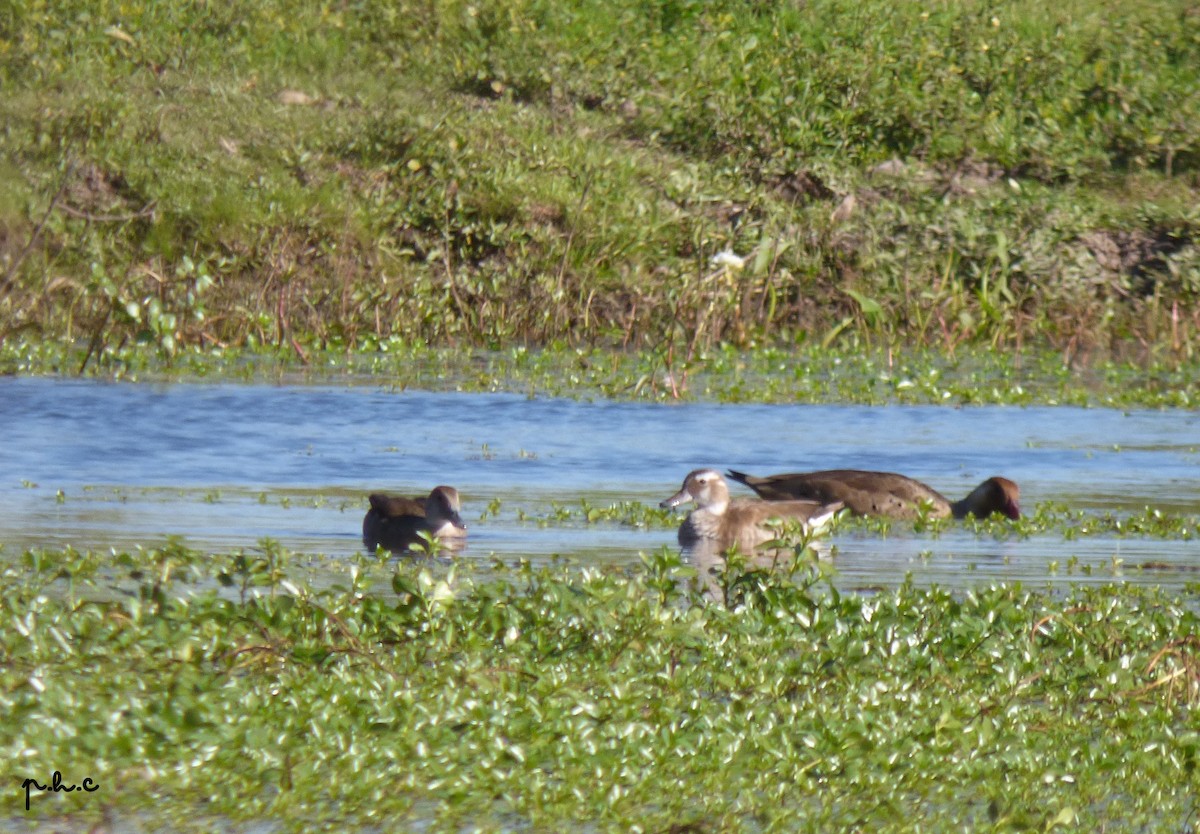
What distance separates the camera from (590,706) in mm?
5730

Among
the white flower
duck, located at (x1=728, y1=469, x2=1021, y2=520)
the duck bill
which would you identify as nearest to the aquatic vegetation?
the white flower

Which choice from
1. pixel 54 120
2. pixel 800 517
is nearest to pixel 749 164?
pixel 54 120

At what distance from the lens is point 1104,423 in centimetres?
1570

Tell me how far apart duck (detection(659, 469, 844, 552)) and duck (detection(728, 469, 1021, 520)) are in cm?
41

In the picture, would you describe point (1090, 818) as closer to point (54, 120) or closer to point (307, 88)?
point (54, 120)

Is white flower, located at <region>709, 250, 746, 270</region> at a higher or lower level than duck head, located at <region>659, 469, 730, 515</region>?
higher

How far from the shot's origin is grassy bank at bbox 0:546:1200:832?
17.2 feet

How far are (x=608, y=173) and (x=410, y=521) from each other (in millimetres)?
13214

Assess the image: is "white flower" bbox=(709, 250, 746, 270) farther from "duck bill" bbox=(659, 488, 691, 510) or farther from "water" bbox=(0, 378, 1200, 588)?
"duck bill" bbox=(659, 488, 691, 510)
